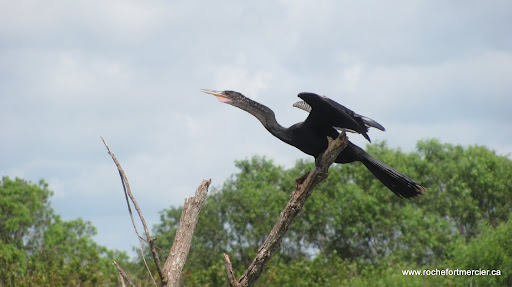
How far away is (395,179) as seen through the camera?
8.16 meters

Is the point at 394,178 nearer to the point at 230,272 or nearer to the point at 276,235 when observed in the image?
the point at 276,235

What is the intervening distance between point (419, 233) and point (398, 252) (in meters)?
1.41

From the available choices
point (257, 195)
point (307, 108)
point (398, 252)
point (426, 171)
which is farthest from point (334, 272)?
point (307, 108)

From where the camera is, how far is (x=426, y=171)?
36594 mm

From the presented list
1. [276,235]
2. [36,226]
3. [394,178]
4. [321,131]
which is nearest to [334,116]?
[321,131]

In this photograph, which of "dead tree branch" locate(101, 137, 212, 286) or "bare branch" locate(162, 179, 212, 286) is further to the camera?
"bare branch" locate(162, 179, 212, 286)

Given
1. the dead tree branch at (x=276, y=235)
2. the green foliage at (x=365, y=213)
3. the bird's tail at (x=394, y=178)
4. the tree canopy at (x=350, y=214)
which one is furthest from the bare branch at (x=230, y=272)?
the green foliage at (x=365, y=213)

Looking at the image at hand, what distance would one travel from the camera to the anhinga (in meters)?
7.70

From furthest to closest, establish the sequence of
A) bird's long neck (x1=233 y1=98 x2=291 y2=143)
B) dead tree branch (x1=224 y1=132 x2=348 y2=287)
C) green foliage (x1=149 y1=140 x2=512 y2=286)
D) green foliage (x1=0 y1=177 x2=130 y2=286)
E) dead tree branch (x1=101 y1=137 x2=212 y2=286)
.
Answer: green foliage (x1=0 y1=177 x2=130 y2=286) < green foliage (x1=149 y1=140 x2=512 y2=286) < bird's long neck (x1=233 y1=98 x2=291 y2=143) < dead tree branch (x1=224 y1=132 x2=348 y2=287) < dead tree branch (x1=101 y1=137 x2=212 y2=286)

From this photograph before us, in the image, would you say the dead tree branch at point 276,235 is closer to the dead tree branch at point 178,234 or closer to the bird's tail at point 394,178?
the dead tree branch at point 178,234

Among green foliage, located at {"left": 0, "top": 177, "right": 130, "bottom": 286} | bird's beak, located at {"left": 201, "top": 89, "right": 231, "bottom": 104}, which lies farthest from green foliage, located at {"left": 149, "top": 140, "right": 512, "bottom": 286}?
bird's beak, located at {"left": 201, "top": 89, "right": 231, "bottom": 104}

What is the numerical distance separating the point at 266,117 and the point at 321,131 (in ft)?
2.21

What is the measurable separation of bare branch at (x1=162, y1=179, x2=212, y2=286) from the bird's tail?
208 centimetres

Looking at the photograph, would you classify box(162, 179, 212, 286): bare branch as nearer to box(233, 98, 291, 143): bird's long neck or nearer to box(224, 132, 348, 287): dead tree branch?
box(224, 132, 348, 287): dead tree branch
